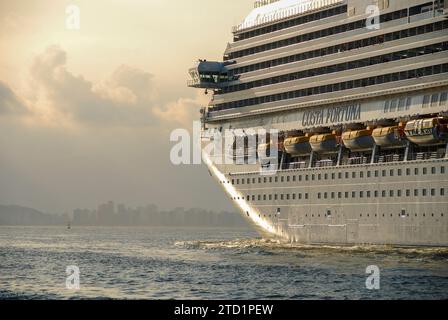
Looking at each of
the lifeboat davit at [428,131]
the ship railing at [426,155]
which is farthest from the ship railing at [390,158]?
the lifeboat davit at [428,131]

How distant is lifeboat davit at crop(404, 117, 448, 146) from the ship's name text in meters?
6.49

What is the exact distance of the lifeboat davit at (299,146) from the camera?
72812mm

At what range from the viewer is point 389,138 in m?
65.1

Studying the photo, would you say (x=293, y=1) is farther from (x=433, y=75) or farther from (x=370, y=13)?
(x=433, y=75)

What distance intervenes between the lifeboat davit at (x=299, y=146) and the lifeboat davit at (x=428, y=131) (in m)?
10.8

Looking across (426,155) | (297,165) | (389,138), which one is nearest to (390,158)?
(389,138)

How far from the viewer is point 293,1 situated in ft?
253

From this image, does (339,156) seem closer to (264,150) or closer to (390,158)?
(390,158)

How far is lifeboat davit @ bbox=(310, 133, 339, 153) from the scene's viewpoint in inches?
2766

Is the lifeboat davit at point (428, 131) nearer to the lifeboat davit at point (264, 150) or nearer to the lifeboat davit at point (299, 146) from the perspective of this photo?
the lifeboat davit at point (299, 146)

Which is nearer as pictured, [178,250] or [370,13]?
[370,13]

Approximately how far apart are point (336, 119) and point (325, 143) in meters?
2.03
